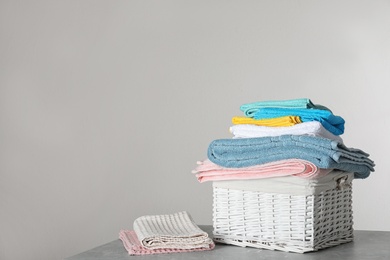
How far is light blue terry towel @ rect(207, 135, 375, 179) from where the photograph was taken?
1399 mm

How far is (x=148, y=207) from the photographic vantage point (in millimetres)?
3268

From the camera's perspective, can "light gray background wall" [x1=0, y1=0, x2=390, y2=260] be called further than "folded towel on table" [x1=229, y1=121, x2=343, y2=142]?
Yes

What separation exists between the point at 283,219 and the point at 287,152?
0.14 meters

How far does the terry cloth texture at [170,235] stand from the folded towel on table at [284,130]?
235mm

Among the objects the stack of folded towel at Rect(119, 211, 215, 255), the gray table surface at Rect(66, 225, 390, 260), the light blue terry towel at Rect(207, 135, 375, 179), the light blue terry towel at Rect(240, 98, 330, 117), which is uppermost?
the light blue terry towel at Rect(240, 98, 330, 117)

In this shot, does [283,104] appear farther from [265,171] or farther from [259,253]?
[259,253]

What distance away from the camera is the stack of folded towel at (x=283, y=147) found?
1.41m

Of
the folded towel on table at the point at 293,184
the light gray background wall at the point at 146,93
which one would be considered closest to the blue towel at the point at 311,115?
the folded towel on table at the point at 293,184

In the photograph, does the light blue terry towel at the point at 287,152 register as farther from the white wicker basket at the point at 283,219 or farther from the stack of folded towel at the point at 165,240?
the stack of folded towel at the point at 165,240

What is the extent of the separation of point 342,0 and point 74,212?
1567 millimetres

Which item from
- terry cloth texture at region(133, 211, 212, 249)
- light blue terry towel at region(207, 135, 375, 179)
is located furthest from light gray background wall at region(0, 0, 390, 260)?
terry cloth texture at region(133, 211, 212, 249)

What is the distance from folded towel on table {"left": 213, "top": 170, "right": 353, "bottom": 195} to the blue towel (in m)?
0.10

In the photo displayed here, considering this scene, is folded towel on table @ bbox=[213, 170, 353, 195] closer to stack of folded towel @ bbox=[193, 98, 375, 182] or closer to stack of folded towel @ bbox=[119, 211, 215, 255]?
stack of folded towel @ bbox=[193, 98, 375, 182]

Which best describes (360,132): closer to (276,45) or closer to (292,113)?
(276,45)
